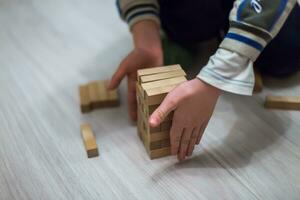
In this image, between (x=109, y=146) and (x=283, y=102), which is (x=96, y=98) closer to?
(x=109, y=146)

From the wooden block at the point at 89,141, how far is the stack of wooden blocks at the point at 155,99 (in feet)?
0.33

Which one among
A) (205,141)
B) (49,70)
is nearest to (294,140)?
(205,141)

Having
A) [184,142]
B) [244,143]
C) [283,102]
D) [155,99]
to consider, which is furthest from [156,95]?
[283,102]

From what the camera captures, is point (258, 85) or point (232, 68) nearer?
point (232, 68)

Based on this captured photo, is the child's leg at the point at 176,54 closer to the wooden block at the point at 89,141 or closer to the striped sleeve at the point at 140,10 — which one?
the striped sleeve at the point at 140,10

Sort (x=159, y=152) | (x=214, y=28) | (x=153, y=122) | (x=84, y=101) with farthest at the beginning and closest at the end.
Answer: (x=214, y=28), (x=84, y=101), (x=159, y=152), (x=153, y=122)

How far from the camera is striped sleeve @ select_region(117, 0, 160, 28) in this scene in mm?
911

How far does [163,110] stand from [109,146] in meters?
0.19

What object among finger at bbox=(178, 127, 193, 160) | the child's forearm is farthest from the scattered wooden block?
finger at bbox=(178, 127, 193, 160)

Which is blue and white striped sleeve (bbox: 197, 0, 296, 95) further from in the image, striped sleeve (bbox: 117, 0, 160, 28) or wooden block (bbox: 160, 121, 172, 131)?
striped sleeve (bbox: 117, 0, 160, 28)

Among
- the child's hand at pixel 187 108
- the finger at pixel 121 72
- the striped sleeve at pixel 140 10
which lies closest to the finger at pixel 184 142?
the child's hand at pixel 187 108

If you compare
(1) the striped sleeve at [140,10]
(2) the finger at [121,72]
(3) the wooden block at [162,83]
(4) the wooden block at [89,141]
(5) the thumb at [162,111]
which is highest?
(1) the striped sleeve at [140,10]

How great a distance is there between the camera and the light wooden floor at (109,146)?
702 mm

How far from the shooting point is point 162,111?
65cm
